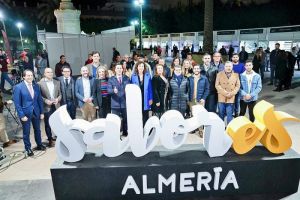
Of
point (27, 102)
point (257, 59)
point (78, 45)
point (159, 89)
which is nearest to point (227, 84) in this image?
point (159, 89)

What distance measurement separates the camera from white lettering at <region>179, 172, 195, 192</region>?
4410 millimetres

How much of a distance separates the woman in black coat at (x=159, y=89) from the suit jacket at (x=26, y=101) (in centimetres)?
259

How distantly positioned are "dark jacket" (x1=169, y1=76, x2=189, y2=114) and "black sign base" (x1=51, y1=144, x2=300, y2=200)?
206 centimetres

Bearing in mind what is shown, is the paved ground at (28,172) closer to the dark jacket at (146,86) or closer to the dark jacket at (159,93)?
the dark jacket at (159,93)

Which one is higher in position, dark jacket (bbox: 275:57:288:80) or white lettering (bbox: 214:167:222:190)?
dark jacket (bbox: 275:57:288:80)

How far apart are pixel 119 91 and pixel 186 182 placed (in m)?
2.87

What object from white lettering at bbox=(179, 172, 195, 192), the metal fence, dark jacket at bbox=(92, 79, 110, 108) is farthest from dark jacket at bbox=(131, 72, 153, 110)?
the metal fence

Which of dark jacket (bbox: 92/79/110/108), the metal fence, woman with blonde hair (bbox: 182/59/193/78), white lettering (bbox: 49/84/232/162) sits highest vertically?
the metal fence

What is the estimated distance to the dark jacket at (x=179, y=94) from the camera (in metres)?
6.47

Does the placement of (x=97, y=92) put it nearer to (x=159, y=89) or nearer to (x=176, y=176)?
(x=159, y=89)

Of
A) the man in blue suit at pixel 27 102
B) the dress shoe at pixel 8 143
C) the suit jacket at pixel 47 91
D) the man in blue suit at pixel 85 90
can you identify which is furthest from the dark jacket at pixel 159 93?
the dress shoe at pixel 8 143

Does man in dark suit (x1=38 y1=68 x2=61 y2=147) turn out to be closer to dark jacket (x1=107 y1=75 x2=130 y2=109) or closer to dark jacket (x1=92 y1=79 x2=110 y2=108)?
dark jacket (x1=92 y1=79 x2=110 y2=108)

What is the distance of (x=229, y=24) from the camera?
4609 cm

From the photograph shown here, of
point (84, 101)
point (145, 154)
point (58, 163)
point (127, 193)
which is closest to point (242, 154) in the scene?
point (145, 154)
